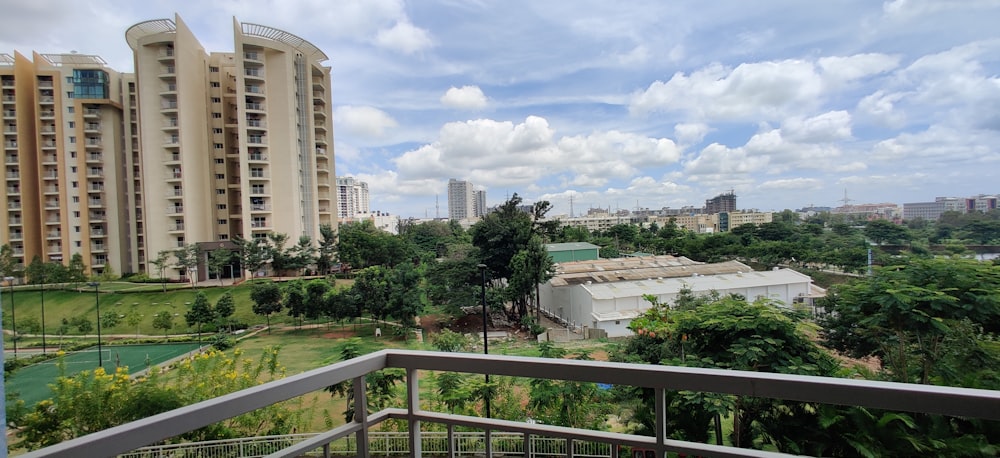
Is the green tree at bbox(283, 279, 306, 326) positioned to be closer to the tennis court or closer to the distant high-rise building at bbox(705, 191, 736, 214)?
the tennis court

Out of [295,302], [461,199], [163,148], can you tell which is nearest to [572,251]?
[461,199]

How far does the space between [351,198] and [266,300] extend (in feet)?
6.07

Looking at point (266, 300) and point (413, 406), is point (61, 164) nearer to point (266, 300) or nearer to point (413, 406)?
point (266, 300)

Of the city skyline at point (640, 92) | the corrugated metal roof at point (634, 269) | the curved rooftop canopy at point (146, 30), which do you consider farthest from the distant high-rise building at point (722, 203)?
the curved rooftop canopy at point (146, 30)

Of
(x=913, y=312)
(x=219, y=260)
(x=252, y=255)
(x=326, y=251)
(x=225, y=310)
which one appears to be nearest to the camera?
(x=913, y=312)

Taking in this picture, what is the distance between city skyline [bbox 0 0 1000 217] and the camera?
2426 millimetres

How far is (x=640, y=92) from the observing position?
11.6 feet

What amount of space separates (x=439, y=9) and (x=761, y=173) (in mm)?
2751

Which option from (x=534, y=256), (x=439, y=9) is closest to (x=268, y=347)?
(x=534, y=256)

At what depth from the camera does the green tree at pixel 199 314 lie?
3734 millimetres

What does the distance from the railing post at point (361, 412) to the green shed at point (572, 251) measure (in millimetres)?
3102

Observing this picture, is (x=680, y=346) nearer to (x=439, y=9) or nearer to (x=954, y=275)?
(x=954, y=275)

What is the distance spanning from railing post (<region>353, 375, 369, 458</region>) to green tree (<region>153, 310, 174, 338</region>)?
3616 millimetres

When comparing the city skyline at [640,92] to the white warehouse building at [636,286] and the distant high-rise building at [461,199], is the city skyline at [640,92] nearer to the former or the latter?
the distant high-rise building at [461,199]
